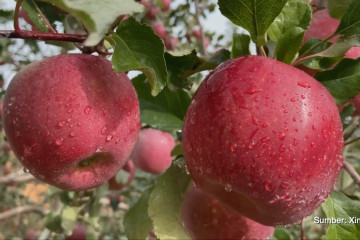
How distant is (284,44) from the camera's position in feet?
2.71

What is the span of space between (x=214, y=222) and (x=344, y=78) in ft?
1.65

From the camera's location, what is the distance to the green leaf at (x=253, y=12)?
0.75 m

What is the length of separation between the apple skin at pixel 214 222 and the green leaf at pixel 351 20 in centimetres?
54

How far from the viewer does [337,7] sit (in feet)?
3.33

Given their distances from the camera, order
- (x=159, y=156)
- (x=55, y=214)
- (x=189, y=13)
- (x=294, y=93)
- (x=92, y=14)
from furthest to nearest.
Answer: (x=189, y=13) → (x=159, y=156) → (x=55, y=214) → (x=294, y=93) → (x=92, y=14)

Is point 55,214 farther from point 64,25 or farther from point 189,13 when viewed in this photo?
point 189,13

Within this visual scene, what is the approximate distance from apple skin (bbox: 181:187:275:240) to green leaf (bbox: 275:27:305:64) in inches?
18.0

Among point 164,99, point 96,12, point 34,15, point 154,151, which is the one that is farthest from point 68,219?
point 96,12

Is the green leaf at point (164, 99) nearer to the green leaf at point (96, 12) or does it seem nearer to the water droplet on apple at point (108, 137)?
the water droplet on apple at point (108, 137)

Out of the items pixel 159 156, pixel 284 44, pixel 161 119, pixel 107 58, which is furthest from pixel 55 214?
pixel 284 44

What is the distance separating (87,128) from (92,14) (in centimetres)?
28

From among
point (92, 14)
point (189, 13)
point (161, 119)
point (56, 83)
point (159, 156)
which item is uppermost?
point (92, 14)

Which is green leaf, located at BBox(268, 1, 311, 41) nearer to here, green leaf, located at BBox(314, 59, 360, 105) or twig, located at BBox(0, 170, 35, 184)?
green leaf, located at BBox(314, 59, 360, 105)

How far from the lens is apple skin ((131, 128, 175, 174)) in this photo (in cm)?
237
